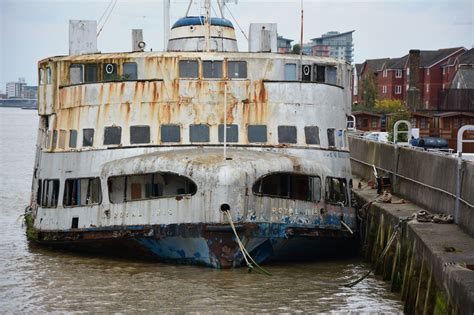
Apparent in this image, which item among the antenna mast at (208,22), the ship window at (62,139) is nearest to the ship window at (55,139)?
the ship window at (62,139)

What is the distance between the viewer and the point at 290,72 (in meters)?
24.8

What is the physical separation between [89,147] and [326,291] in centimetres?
697

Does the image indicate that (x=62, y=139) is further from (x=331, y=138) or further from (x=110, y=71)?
(x=331, y=138)

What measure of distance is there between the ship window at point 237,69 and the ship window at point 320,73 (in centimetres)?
207

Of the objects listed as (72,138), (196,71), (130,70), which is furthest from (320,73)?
(72,138)

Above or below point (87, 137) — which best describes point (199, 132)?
above

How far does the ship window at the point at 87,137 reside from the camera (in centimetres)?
2384

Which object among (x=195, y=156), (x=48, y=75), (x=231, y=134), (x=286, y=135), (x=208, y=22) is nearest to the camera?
(x=195, y=156)

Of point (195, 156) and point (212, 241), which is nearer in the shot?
point (212, 241)

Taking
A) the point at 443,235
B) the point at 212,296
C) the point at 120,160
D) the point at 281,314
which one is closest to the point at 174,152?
the point at 120,160

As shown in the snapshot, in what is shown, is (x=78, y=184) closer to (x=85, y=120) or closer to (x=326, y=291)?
(x=85, y=120)

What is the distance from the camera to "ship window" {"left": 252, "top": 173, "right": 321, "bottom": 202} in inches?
870

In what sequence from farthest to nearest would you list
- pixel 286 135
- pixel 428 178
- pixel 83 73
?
pixel 83 73 → pixel 286 135 → pixel 428 178

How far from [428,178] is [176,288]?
6.79m
